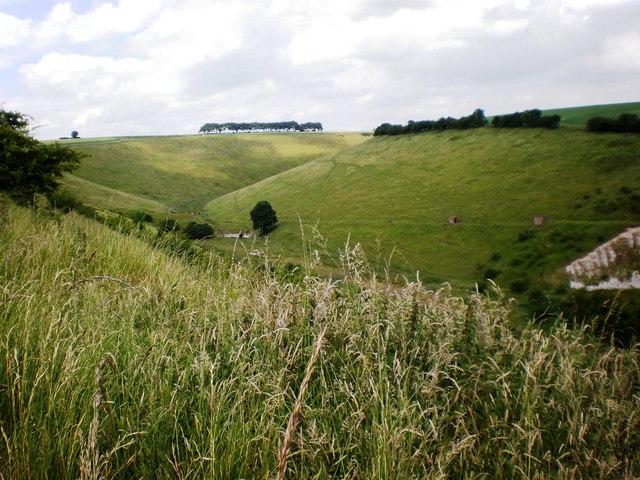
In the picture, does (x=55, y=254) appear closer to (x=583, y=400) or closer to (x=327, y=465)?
(x=327, y=465)

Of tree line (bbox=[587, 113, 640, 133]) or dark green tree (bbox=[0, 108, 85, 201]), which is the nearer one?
dark green tree (bbox=[0, 108, 85, 201])

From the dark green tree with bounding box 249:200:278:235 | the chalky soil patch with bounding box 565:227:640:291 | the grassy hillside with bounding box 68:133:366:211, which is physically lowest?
the chalky soil patch with bounding box 565:227:640:291

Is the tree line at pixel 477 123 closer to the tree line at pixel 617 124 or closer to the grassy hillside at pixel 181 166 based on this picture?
the tree line at pixel 617 124

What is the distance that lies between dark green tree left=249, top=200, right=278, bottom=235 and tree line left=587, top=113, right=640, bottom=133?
70650mm

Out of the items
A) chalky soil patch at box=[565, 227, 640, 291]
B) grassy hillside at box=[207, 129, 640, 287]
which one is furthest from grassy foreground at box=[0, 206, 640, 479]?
chalky soil patch at box=[565, 227, 640, 291]

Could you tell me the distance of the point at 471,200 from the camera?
88500mm

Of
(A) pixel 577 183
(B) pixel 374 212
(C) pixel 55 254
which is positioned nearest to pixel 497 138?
(A) pixel 577 183

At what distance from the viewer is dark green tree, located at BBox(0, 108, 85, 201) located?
2562 cm

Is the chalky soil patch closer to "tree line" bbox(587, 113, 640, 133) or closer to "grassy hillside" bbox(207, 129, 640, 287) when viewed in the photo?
"grassy hillside" bbox(207, 129, 640, 287)

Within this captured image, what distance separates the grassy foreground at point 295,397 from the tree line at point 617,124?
357ft

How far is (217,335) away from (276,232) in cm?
9240

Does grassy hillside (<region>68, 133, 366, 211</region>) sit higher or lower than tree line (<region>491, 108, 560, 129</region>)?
lower

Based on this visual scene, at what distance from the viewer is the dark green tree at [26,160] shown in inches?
1009

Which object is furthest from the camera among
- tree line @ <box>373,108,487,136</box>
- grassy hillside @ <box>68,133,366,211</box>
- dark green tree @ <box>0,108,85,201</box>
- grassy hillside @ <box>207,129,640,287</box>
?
grassy hillside @ <box>68,133,366,211</box>
